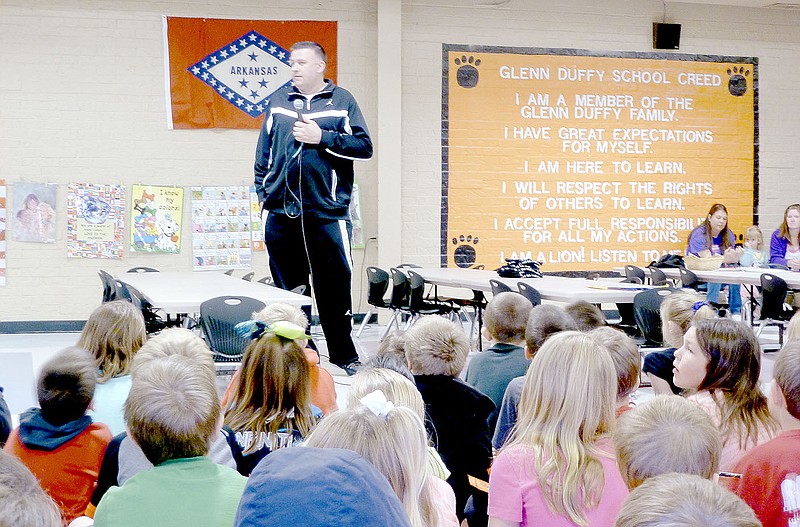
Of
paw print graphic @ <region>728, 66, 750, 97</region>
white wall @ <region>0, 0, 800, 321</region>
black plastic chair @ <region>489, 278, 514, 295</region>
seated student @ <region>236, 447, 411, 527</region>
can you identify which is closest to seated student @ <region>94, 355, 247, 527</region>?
seated student @ <region>236, 447, 411, 527</region>

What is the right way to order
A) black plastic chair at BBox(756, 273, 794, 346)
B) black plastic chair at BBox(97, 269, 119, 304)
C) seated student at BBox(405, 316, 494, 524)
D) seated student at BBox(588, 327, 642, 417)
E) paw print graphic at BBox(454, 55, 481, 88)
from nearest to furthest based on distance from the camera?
seated student at BBox(588, 327, 642, 417), seated student at BBox(405, 316, 494, 524), black plastic chair at BBox(97, 269, 119, 304), black plastic chair at BBox(756, 273, 794, 346), paw print graphic at BBox(454, 55, 481, 88)

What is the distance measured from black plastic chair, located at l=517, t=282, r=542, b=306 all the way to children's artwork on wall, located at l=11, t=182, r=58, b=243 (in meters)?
4.89

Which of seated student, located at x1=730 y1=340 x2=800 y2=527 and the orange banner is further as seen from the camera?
the orange banner

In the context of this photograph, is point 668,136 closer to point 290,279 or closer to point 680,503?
point 290,279

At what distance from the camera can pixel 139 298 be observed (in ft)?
17.1

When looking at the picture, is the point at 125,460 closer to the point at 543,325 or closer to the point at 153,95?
the point at 543,325

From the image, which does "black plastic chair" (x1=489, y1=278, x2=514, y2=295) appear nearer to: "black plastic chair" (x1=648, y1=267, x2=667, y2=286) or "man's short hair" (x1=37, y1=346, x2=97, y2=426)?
"black plastic chair" (x1=648, y1=267, x2=667, y2=286)

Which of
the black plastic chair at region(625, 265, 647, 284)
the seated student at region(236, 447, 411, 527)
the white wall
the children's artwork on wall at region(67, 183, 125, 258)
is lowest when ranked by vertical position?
the black plastic chair at region(625, 265, 647, 284)

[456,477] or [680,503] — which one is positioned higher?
[680,503]

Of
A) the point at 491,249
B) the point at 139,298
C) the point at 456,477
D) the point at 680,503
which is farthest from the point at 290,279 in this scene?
the point at 680,503

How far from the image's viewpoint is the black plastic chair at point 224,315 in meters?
4.01

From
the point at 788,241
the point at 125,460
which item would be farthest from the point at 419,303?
the point at 125,460

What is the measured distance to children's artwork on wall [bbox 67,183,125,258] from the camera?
8297mm

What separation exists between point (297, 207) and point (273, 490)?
4.71 m
